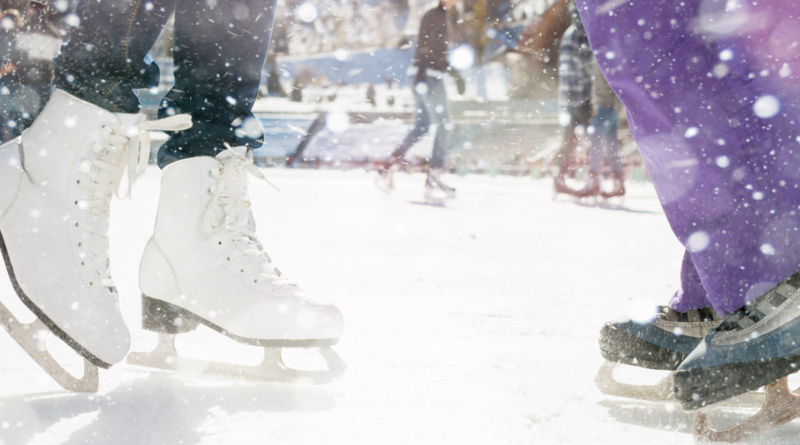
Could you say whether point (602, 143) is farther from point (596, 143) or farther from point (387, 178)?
point (387, 178)

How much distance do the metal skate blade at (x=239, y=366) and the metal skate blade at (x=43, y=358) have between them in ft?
0.35

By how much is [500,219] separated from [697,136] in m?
2.31

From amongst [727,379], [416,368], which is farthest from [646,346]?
[416,368]

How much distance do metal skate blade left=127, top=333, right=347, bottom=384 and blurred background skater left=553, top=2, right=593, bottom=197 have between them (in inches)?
154

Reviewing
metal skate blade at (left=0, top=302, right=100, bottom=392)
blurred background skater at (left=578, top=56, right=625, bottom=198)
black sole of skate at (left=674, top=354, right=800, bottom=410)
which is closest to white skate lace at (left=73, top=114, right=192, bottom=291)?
metal skate blade at (left=0, top=302, right=100, bottom=392)

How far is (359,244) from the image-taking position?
2086 millimetres

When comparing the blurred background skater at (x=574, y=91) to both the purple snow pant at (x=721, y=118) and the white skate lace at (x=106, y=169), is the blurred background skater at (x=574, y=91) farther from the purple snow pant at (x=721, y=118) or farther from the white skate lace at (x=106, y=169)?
the white skate lace at (x=106, y=169)

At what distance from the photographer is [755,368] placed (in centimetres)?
63

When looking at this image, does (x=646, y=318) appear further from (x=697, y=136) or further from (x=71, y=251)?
(x=71, y=251)

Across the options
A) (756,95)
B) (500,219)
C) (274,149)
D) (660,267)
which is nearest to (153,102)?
(274,149)

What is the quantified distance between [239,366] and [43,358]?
0.24 meters

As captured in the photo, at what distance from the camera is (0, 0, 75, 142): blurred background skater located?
3.09ft

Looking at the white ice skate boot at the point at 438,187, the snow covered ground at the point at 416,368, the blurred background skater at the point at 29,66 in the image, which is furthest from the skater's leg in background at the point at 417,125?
the blurred background skater at the point at 29,66

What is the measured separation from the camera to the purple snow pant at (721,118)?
0.66 meters
